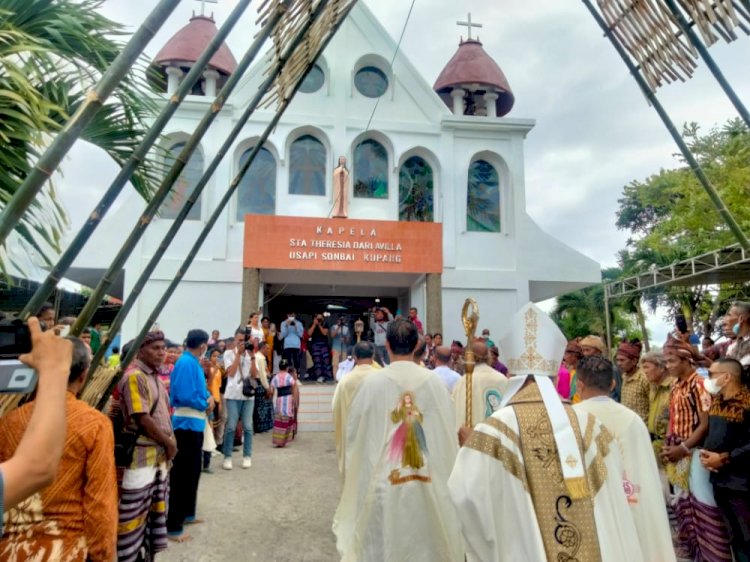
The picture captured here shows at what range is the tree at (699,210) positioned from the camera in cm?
1355

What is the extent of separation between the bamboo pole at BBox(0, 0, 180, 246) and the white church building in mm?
11851

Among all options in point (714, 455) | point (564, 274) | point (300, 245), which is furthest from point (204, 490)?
point (564, 274)

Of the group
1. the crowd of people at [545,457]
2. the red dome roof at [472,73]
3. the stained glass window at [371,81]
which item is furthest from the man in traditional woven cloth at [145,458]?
the red dome roof at [472,73]

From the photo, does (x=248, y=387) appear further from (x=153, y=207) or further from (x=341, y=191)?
(x=341, y=191)

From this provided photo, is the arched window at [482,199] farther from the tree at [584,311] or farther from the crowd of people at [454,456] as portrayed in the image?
the tree at [584,311]

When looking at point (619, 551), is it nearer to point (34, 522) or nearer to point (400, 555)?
point (400, 555)

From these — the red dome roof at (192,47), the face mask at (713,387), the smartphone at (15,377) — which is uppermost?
the red dome roof at (192,47)

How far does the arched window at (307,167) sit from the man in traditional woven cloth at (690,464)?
1240 centimetres

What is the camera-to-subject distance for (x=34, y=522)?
6.81 ft

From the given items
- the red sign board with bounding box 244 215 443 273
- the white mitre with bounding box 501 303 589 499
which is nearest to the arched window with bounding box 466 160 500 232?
the red sign board with bounding box 244 215 443 273

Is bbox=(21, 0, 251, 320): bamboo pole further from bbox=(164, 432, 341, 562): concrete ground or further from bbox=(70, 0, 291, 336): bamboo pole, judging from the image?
bbox=(164, 432, 341, 562): concrete ground

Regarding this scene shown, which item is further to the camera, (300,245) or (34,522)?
(300,245)

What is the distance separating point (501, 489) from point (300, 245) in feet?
38.5

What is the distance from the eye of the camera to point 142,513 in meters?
3.52
